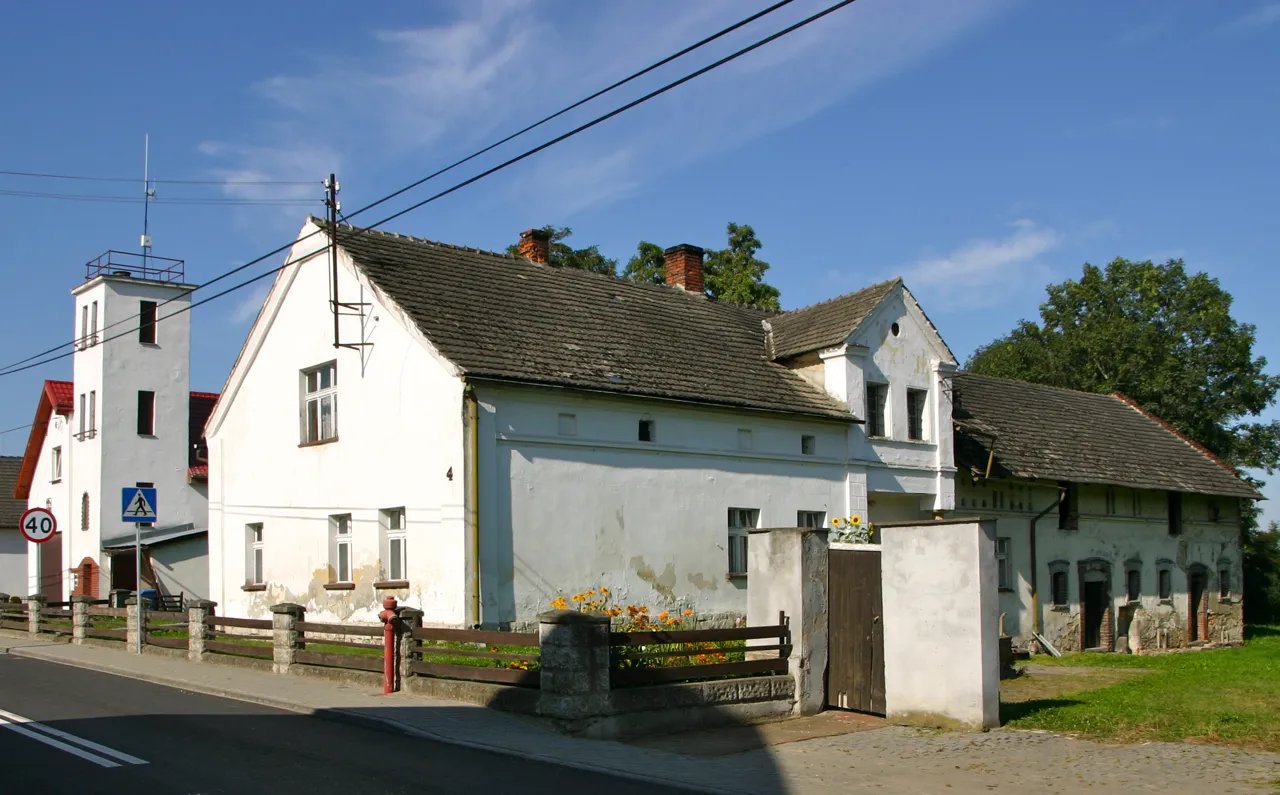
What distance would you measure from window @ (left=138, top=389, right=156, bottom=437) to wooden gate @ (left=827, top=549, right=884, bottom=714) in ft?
93.5

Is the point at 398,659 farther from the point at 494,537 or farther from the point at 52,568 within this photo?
the point at 52,568

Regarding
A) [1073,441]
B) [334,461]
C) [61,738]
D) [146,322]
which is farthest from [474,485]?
[146,322]

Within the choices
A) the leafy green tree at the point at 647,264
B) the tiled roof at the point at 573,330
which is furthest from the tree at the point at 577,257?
the tiled roof at the point at 573,330

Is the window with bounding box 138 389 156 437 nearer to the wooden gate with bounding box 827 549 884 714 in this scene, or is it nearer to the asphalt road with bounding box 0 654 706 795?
the asphalt road with bounding box 0 654 706 795

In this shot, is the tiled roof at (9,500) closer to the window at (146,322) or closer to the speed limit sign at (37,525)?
the window at (146,322)

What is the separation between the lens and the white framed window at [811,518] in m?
23.0

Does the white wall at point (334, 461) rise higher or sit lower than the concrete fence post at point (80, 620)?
higher

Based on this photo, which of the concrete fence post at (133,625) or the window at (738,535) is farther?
the window at (738,535)

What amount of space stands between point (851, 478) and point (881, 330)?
3439 mm

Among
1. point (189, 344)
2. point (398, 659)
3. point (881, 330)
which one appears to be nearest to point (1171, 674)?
point (881, 330)

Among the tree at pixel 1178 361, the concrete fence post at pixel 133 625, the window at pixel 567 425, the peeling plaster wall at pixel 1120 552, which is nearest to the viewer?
the window at pixel 567 425

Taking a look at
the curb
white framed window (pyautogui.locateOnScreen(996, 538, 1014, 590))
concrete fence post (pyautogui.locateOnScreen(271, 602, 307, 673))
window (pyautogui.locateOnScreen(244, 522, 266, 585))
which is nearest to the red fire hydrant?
the curb

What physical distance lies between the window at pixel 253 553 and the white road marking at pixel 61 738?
37.5 ft

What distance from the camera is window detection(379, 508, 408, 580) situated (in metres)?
19.8
